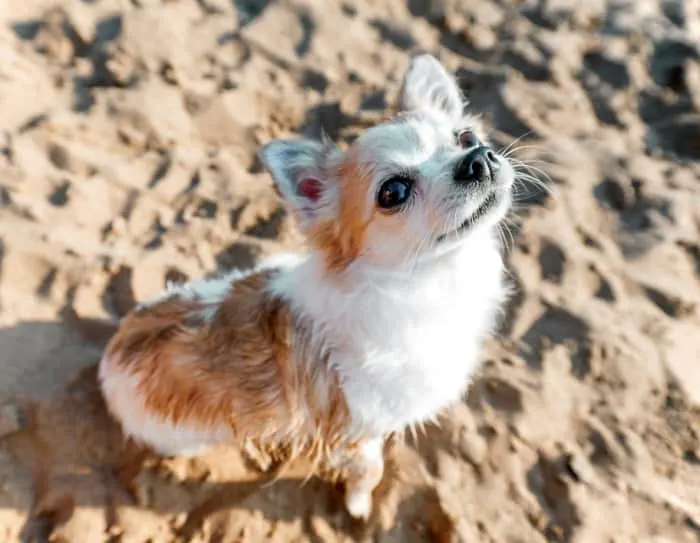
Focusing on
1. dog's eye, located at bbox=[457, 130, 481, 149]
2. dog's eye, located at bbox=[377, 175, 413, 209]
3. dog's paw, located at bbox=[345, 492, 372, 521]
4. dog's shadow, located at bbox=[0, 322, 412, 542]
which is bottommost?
dog's shadow, located at bbox=[0, 322, 412, 542]

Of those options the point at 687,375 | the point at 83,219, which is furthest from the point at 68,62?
the point at 687,375

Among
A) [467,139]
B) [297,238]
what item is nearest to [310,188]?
[467,139]

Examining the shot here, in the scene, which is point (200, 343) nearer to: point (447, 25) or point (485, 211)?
point (485, 211)

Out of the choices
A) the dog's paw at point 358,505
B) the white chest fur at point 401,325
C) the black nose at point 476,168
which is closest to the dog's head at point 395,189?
the black nose at point 476,168

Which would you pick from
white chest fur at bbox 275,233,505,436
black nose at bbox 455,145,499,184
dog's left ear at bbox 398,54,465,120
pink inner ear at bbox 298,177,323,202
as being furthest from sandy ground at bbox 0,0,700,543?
black nose at bbox 455,145,499,184

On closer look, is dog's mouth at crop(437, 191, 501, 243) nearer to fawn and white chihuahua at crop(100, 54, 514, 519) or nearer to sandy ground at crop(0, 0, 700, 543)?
fawn and white chihuahua at crop(100, 54, 514, 519)

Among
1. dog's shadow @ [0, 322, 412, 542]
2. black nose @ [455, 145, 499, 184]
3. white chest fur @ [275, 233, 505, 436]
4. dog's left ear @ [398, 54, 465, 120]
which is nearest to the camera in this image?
black nose @ [455, 145, 499, 184]

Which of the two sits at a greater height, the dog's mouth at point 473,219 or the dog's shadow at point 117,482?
the dog's mouth at point 473,219

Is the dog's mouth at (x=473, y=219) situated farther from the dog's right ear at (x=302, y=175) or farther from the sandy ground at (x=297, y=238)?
the sandy ground at (x=297, y=238)
